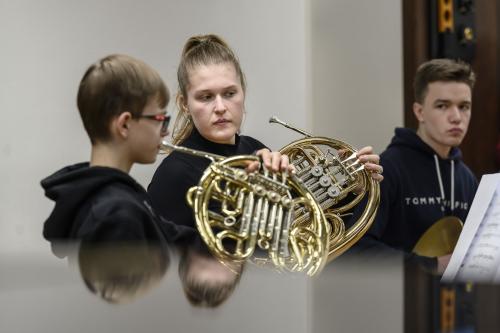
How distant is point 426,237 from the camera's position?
1.49 m

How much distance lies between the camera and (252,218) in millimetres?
971

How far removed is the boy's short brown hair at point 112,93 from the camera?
106 cm

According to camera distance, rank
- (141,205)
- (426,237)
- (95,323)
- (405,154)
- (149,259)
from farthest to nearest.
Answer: (405,154) → (426,237) → (141,205) → (149,259) → (95,323)

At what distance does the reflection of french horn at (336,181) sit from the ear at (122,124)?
34cm

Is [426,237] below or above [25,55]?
below

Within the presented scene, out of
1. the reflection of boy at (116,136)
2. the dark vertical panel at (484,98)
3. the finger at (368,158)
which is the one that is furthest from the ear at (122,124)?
the dark vertical panel at (484,98)

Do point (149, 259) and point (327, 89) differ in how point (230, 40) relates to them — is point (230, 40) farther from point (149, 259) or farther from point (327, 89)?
point (149, 259)

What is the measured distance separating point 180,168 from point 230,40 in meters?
0.56

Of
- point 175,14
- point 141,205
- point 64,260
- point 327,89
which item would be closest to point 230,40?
point 175,14

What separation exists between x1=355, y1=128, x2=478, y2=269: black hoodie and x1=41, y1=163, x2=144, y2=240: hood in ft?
2.39

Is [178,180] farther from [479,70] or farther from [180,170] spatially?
[479,70]

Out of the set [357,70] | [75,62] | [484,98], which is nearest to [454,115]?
[357,70]

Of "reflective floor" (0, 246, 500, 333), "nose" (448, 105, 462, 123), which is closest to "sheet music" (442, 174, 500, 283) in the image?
"reflective floor" (0, 246, 500, 333)

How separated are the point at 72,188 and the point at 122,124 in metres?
0.12
